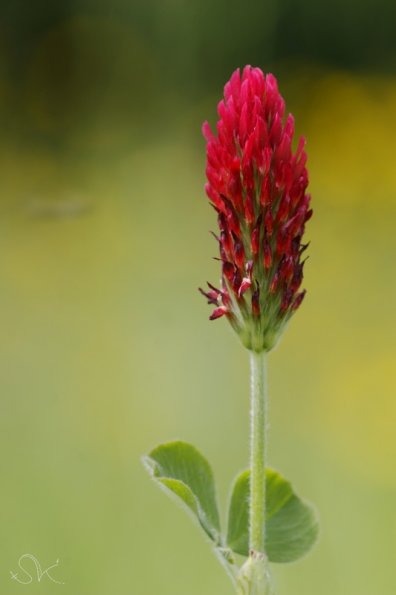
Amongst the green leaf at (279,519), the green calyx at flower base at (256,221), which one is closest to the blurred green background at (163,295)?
the green leaf at (279,519)

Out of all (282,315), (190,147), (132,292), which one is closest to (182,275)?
(132,292)

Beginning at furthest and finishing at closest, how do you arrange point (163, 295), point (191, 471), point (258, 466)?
1. point (163, 295)
2. point (191, 471)
3. point (258, 466)

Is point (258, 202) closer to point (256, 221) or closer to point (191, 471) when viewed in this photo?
point (256, 221)

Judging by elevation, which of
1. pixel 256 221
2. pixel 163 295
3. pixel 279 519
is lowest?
pixel 279 519

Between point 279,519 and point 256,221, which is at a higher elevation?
point 256,221

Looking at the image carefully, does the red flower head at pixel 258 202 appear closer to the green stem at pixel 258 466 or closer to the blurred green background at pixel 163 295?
the green stem at pixel 258 466

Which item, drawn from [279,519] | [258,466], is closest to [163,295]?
[279,519]

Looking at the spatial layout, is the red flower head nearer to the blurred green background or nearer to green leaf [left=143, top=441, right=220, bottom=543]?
green leaf [left=143, top=441, right=220, bottom=543]

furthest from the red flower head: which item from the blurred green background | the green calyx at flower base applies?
the blurred green background
